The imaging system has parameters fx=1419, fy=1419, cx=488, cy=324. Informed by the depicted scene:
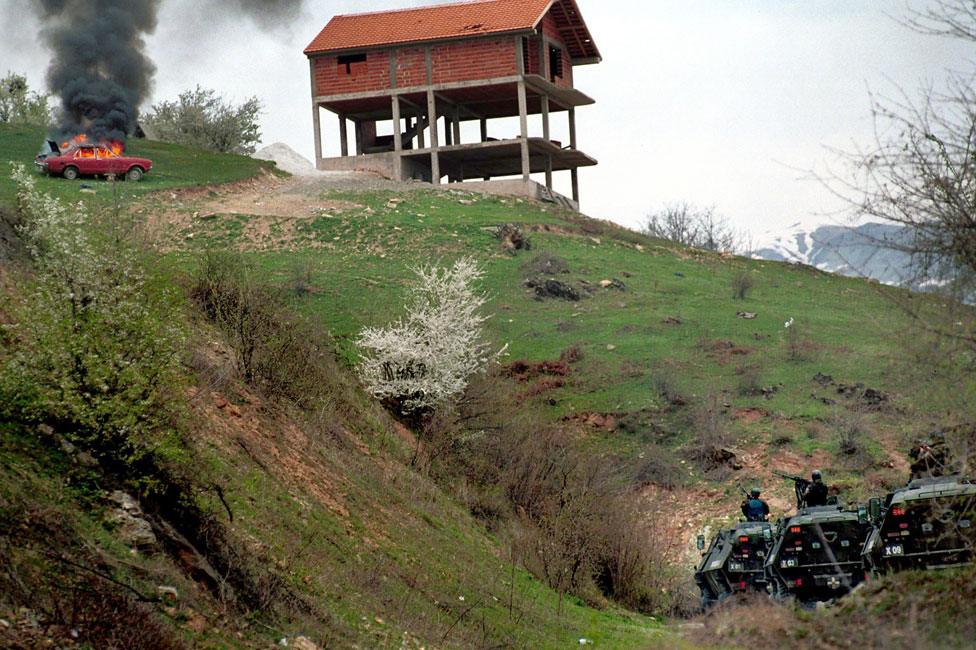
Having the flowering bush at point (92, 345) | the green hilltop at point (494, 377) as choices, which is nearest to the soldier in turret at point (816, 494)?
the green hilltop at point (494, 377)

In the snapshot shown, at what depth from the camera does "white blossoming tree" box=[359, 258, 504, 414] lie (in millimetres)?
37000

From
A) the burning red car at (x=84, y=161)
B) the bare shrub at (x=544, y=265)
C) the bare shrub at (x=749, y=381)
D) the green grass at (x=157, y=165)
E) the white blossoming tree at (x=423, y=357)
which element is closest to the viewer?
the white blossoming tree at (x=423, y=357)

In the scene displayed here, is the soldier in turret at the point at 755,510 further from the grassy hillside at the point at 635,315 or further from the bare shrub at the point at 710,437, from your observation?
the bare shrub at the point at 710,437

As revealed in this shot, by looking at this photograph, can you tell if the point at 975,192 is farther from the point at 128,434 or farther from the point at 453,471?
the point at 453,471

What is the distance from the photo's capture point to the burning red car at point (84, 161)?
58.8 m

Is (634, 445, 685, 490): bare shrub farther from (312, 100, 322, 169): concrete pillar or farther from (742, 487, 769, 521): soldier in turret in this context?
(312, 100, 322, 169): concrete pillar

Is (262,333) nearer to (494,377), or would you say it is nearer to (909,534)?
(494,377)

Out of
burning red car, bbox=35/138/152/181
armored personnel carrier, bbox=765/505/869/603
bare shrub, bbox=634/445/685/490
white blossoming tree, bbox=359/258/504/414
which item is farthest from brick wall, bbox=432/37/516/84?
armored personnel carrier, bbox=765/505/869/603

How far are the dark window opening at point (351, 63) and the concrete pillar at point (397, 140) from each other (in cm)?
233

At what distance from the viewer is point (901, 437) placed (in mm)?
37562

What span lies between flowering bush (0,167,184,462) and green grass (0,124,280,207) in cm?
3400

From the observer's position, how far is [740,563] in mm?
26297

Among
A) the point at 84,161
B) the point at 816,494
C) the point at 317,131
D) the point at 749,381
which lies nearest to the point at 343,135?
the point at 317,131

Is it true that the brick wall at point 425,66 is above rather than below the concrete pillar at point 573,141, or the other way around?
above
